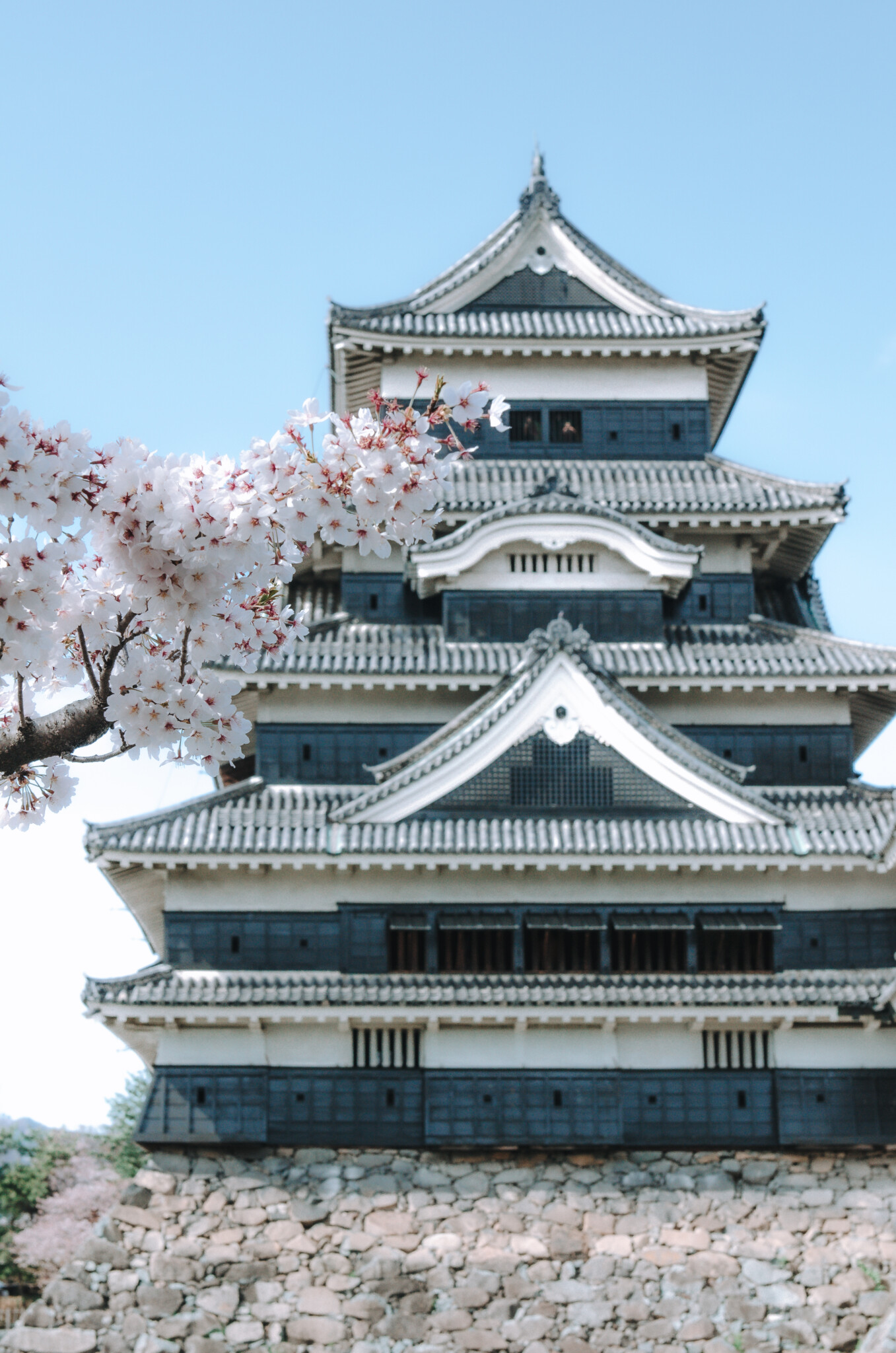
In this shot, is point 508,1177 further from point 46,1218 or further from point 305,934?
point 46,1218

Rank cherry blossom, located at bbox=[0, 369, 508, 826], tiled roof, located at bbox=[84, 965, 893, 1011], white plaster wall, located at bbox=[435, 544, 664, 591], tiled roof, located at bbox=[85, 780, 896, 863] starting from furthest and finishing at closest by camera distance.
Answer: white plaster wall, located at bbox=[435, 544, 664, 591], tiled roof, located at bbox=[85, 780, 896, 863], tiled roof, located at bbox=[84, 965, 893, 1011], cherry blossom, located at bbox=[0, 369, 508, 826]

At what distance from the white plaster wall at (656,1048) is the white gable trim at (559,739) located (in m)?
3.22

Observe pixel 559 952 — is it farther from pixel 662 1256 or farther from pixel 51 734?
pixel 51 734

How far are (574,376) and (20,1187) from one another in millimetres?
32976

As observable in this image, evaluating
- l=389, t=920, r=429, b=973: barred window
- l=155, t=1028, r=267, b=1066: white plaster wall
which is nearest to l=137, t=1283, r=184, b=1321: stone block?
l=155, t=1028, r=267, b=1066: white plaster wall

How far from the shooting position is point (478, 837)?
21.9m

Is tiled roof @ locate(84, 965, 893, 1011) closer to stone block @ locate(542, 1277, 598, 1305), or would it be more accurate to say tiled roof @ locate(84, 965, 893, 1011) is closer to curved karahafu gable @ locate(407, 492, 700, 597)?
stone block @ locate(542, 1277, 598, 1305)

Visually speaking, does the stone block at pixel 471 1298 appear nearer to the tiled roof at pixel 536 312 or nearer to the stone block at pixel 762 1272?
the stone block at pixel 762 1272

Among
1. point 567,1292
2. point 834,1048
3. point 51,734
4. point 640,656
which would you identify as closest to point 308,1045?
point 567,1292

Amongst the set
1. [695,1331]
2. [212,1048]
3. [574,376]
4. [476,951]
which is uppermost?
[574,376]

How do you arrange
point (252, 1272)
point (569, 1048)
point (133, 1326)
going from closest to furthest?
point (133, 1326), point (252, 1272), point (569, 1048)

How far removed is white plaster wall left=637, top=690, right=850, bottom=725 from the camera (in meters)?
24.6

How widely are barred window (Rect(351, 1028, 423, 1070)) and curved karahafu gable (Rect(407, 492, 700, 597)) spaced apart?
7.60m

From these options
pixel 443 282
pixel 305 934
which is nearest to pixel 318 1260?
pixel 305 934
